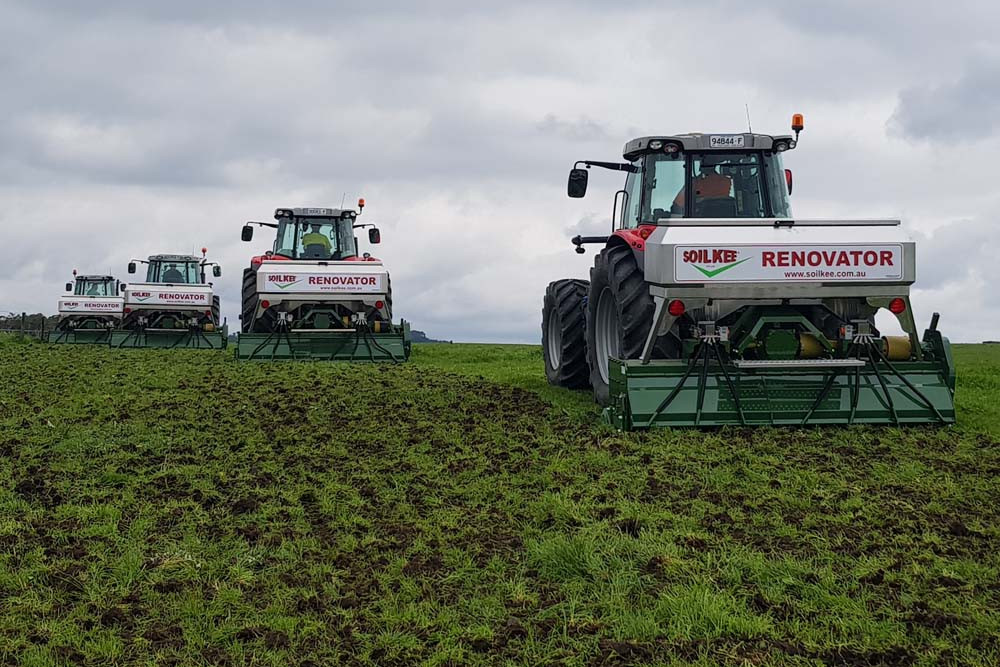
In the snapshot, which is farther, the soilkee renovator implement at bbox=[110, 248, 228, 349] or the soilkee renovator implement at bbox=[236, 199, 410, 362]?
the soilkee renovator implement at bbox=[110, 248, 228, 349]

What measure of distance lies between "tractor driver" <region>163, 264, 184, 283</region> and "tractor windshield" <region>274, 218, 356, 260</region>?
8.65m

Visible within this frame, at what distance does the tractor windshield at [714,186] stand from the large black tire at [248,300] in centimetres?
1107

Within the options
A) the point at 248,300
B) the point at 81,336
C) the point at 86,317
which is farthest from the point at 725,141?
the point at 86,317

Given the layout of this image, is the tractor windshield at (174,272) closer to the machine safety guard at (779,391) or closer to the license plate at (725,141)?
the license plate at (725,141)

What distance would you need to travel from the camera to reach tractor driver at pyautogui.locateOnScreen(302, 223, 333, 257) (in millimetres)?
19594

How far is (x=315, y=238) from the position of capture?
1966 centimetres

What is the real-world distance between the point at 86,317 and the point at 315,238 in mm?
11847

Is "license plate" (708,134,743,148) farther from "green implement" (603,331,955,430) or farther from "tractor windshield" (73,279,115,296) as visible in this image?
"tractor windshield" (73,279,115,296)

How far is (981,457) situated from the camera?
7.26m

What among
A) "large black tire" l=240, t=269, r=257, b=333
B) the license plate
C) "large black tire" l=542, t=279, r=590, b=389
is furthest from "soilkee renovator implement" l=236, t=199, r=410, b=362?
the license plate

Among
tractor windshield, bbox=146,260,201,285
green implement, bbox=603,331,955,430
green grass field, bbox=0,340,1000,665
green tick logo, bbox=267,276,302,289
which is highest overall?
tractor windshield, bbox=146,260,201,285

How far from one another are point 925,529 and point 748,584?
143 centimetres

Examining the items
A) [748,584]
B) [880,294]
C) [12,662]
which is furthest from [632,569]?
[880,294]

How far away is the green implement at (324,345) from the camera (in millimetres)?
17094
